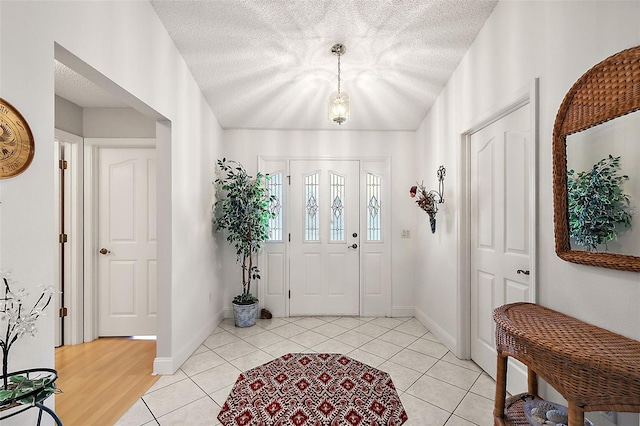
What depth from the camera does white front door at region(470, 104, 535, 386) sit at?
2080 millimetres

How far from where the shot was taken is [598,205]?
1419 millimetres

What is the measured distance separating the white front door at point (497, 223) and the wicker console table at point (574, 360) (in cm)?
53

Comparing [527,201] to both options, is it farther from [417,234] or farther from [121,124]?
[121,124]

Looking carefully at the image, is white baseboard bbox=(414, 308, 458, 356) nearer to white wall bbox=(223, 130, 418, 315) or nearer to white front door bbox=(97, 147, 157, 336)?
white wall bbox=(223, 130, 418, 315)

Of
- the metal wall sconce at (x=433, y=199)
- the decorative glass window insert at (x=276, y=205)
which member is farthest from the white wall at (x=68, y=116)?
the metal wall sconce at (x=433, y=199)

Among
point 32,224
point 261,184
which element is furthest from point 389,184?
point 32,224

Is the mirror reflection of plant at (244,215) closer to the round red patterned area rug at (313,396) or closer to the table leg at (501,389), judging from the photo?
the round red patterned area rug at (313,396)

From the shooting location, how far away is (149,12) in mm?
2162

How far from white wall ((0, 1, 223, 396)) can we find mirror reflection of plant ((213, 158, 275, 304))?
0.68ft

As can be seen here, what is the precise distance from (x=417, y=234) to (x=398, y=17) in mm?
A: 2467

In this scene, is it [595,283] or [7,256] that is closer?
[7,256]

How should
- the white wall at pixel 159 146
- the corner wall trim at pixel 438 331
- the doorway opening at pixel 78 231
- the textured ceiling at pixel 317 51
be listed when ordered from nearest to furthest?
the white wall at pixel 159 146 → the textured ceiling at pixel 317 51 → the corner wall trim at pixel 438 331 → the doorway opening at pixel 78 231

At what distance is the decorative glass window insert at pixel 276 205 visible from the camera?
3932 millimetres

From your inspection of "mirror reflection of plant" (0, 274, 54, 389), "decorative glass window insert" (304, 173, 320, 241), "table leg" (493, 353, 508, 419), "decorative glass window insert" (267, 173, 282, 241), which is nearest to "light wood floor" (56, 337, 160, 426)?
"mirror reflection of plant" (0, 274, 54, 389)
